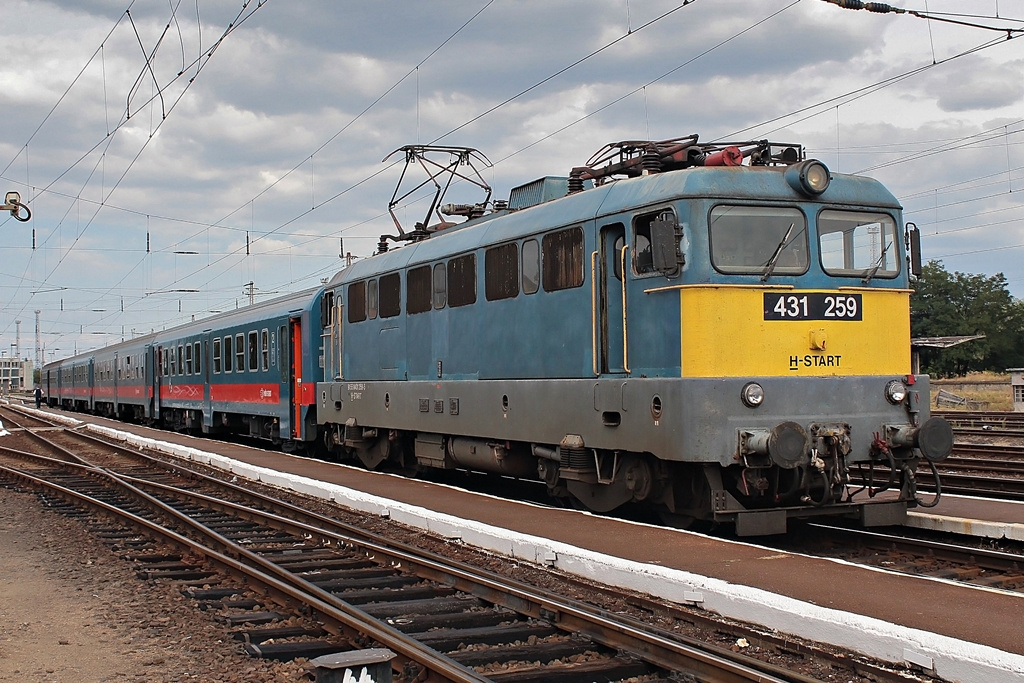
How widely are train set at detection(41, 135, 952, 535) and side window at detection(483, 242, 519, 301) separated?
27 mm

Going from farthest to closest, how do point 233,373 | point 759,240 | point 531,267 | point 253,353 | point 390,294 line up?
point 233,373, point 253,353, point 390,294, point 531,267, point 759,240

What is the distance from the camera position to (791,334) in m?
9.12

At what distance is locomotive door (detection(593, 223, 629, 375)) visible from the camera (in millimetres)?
9711

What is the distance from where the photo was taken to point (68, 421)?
127 feet

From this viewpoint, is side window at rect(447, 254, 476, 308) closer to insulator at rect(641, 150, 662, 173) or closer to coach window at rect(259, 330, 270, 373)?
insulator at rect(641, 150, 662, 173)

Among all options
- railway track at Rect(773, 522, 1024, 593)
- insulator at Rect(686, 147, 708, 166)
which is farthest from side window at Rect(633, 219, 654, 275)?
railway track at Rect(773, 522, 1024, 593)

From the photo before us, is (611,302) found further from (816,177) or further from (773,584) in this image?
(773,584)

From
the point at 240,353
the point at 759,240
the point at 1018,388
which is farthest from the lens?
the point at 1018,388

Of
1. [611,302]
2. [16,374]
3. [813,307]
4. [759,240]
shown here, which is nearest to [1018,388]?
[813,307]

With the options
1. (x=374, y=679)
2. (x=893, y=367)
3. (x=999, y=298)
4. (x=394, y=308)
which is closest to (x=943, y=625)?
(x=374, y=679)

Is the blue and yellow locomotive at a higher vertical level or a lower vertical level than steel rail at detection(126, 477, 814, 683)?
higher

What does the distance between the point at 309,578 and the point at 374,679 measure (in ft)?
13.2

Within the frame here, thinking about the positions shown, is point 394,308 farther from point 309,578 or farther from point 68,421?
point 68,421

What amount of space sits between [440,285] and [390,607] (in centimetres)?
700
